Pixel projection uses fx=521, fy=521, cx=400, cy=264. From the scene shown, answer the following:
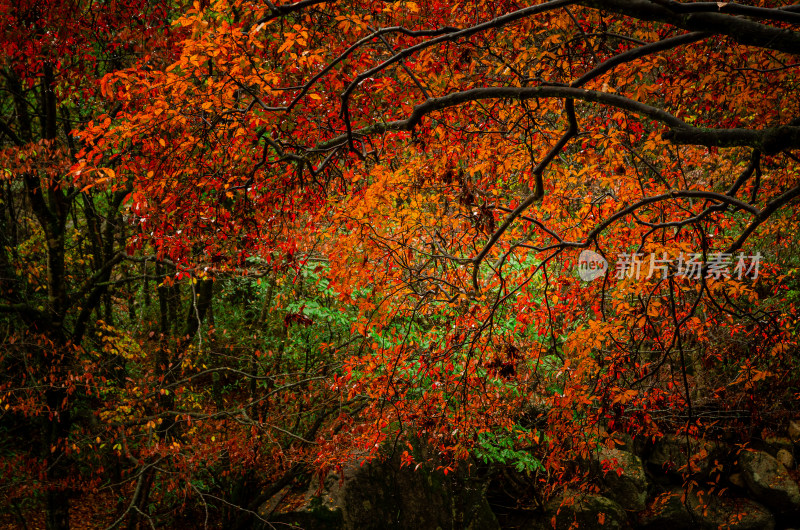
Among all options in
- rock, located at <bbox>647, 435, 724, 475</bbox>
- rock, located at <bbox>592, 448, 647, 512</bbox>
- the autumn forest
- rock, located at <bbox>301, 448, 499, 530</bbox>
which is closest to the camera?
the autumn forest

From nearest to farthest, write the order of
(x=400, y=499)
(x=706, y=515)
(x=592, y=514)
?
1. (x=400, y=499)
2. (x=592, y=514)
3. (x=706, y=515)

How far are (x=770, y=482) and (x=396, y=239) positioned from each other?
893cm

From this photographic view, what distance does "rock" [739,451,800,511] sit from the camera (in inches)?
372

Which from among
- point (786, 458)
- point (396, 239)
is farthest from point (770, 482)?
point (396, 239)

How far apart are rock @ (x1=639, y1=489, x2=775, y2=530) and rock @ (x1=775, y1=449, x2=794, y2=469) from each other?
0.96 meters

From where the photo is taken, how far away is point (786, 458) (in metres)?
9.97

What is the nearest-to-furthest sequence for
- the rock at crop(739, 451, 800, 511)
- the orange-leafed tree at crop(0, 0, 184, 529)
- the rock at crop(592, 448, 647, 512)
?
the orange-leafed tree at crop(0, 0, 184, 529), the rock at crop(739, 451, 800, 511), the rock at crop(592, 448, 647, 512)

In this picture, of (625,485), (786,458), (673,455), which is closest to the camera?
(625,485)

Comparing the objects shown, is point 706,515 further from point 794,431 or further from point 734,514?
point 794,431

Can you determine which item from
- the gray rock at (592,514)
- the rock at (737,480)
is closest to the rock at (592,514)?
the gray rock at (592,514)

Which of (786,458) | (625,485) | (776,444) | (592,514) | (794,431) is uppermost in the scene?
(794,431)

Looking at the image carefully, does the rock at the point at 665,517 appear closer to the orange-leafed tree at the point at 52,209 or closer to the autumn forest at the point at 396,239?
the autumn forest at the point at 396,239

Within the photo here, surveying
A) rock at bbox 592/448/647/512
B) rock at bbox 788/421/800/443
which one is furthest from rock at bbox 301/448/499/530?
rock at bbox 788/421/800/443

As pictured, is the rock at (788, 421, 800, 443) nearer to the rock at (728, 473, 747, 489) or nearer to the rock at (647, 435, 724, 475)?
the rock at (728, 473, 747, 489)
